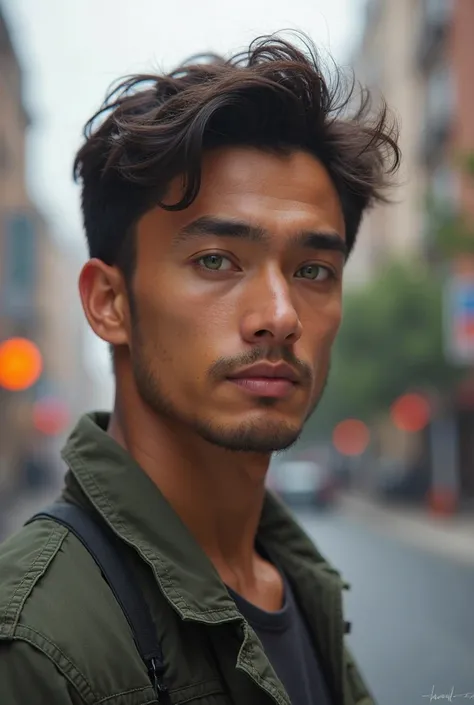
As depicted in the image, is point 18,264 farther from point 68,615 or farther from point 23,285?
point 68,615

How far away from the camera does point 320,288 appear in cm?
174

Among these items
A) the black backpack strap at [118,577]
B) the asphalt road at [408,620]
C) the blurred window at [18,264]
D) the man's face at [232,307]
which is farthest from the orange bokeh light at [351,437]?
the black backpack strap at [118,577]

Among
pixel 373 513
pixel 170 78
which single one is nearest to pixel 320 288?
pixel 170 78

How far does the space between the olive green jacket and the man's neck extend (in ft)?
0.32

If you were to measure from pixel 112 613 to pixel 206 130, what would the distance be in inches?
33.4

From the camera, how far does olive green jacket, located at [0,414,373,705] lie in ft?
4.04

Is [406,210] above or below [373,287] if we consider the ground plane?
above

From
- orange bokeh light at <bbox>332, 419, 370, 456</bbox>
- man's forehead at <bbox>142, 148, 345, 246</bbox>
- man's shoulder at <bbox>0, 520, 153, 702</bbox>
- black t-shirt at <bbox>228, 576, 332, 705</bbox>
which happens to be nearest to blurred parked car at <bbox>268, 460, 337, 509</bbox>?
black t-shirt at <bbox>228, 576, 332, 705</bbox>

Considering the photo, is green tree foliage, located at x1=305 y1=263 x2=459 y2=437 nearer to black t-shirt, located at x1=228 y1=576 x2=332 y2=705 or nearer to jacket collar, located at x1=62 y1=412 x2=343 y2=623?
black t-shirt, located at x1=228 y1=576 x2=332 y2=705

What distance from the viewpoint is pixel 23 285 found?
21078 millimetres

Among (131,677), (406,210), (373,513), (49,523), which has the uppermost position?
(406,210)

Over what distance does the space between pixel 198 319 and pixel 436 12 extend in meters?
30.4

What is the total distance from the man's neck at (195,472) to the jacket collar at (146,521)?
0.30 ft

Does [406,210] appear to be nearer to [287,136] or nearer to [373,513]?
[373,513]
